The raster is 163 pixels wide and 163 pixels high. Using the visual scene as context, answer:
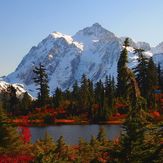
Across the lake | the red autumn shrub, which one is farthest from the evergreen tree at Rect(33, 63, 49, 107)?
the red autumn shrub

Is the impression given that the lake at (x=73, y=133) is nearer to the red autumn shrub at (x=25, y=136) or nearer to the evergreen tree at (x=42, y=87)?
the red autumn shrub at (x=25, y=136)

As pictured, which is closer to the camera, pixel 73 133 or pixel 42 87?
pixel 73 133

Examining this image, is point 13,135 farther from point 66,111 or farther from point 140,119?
point 66,111

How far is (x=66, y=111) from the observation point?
9950 centimetres

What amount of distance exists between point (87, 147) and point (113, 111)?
2703 inches

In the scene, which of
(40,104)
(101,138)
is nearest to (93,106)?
(40,104)

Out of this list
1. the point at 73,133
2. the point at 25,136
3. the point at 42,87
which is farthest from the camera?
the point at 42,87

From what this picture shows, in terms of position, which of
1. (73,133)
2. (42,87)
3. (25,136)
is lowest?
(25,136)

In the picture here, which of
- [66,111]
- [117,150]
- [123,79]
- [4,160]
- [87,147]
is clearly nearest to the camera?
[123,79]

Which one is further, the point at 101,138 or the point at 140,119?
the point at 101,138

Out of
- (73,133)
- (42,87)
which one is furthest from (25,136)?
(42,87)

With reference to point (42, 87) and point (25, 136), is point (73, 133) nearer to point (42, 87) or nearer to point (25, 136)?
point (25, 136)

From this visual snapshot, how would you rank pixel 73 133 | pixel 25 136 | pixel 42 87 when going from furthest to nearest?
pixel 42 87, pixel 73 133, pixel 25 136

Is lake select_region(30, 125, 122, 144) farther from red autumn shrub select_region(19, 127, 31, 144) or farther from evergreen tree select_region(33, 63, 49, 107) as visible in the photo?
evergreen tree select_region(33, 63, 49, 107)
